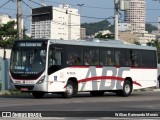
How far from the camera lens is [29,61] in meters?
26.7

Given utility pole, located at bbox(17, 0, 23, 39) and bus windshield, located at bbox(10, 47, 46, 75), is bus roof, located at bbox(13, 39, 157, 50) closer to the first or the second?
bus windshield, located at bbox(10, 47, 46, 75)

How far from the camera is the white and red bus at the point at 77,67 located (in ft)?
87.0

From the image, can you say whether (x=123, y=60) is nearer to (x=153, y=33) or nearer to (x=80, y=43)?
(x=80, y=43)

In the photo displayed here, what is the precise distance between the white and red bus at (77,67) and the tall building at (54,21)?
1477 cm

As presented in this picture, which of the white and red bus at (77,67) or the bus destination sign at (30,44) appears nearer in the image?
the white and red bus at (77,67)

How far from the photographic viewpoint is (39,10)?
46375mm

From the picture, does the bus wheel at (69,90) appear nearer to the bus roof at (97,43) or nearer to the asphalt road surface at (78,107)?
the bus roof at (97,43)

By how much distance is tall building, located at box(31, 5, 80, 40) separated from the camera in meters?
46.2

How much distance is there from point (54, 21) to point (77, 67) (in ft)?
107

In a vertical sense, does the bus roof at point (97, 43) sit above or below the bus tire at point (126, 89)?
above

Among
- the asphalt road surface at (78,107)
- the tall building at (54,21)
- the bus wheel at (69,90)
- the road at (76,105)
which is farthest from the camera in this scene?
the tall building at (54,21)

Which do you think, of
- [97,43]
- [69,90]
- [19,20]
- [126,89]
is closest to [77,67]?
[69,90]

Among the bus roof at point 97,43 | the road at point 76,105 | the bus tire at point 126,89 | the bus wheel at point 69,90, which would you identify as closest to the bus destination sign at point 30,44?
Result: the bus roof at point 97,43

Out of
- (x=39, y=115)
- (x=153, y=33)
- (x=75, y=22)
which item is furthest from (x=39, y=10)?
(x=153, y=33)
